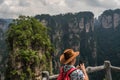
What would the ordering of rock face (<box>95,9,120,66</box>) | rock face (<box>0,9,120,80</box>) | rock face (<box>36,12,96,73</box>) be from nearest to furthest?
rock face (<box>36,12,96,73</box>)
rock face (<box>0,9,120,80</box>)
rock face (<box>95,9,120,66</box>)

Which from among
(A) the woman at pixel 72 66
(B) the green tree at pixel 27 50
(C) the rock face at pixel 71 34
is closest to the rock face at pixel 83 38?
(C) the rock face at pixel 71 34

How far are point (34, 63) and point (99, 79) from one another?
77.8m

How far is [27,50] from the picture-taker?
3500 cm

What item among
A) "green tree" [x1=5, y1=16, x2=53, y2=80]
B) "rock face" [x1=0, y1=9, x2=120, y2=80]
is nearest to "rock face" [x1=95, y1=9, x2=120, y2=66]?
"rock face" [x1=0, y1=9, x2=120, y2=80]

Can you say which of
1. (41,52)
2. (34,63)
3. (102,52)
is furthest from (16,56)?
(102,52)

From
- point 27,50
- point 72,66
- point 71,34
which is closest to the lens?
point 72,66

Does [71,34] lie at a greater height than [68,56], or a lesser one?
lesser

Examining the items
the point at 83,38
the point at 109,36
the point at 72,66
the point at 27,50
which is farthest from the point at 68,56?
the point at 109,36

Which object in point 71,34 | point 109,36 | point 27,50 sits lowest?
point 109,36

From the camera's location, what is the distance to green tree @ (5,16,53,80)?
34156 millimetres

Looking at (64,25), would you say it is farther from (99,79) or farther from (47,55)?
(47,55)

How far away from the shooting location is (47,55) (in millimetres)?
39969

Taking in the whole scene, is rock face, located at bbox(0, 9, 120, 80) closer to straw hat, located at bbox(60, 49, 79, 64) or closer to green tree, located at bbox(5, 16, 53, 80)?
green tree, located at bbox(5, 16, 53, 80)

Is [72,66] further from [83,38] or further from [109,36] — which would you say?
[109,36]
